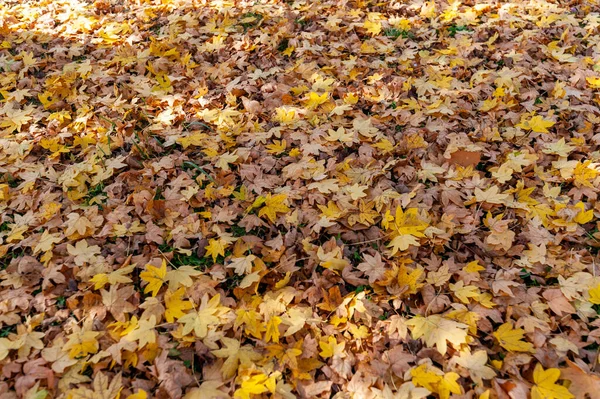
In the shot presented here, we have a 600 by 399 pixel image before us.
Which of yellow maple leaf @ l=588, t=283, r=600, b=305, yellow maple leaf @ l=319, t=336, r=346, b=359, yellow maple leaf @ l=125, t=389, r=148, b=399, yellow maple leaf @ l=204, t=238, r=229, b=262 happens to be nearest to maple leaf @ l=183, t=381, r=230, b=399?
yellow maple leaf @ l=125, t=389, r=148, b=399

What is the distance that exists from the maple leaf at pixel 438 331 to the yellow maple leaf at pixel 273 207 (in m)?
0.95

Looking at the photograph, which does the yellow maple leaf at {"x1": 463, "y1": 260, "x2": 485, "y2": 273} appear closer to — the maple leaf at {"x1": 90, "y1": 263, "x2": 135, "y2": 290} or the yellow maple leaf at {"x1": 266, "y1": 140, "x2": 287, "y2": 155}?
the yellow maple leaf at {"x1": 266, "y1": 140, "x2": 287, "y2": 155}

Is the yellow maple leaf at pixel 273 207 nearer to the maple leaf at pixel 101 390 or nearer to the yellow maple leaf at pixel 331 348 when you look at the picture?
the yellow maple leaf at pixel 331 348

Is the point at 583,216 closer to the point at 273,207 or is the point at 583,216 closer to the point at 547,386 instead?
the point at 547,386

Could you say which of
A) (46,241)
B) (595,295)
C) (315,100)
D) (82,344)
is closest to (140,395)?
(82,344)

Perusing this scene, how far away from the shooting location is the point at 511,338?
1958 mm

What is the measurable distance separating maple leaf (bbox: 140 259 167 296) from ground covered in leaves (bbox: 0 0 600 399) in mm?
19

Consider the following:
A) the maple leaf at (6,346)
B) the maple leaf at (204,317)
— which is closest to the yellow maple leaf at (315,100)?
the maple leaf at (204,317)

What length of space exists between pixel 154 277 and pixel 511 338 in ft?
5.49

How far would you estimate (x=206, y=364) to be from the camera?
1.96 m

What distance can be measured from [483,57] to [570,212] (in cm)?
183

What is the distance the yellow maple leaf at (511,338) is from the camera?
6.33 ft

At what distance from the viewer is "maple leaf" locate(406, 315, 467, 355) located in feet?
6.40

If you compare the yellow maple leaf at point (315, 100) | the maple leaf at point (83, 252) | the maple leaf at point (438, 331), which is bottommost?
the maple leaf at point (438, 331)
